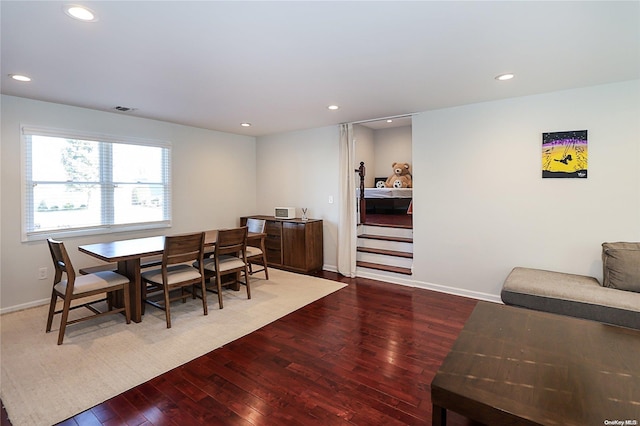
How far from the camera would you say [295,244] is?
5262 mm

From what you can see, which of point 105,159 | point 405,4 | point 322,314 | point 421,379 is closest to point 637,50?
point 405,4

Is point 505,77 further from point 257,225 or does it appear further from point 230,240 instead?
point 257,225

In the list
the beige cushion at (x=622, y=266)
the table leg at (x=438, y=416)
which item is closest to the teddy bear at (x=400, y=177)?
the beige cushion at (x=622, y=266)

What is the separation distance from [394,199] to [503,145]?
3.39m

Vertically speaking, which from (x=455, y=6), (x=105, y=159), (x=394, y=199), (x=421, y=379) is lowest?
(x=421, y=379)

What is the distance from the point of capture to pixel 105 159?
433 centimetres

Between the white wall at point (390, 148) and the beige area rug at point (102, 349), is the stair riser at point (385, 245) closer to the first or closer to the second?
the beige area rug at point (102, 349)

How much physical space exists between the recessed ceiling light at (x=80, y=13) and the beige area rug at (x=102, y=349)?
95.5 inches

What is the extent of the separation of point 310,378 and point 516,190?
A: 10.3 ft

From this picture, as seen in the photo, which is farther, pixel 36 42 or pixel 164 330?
pixel 164 330

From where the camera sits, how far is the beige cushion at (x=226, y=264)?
3.74 m

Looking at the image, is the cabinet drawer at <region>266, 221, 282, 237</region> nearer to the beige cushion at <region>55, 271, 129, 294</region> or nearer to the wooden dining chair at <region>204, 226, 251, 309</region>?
the wooden dining chair at <region>204, 226, 251, 309</region>

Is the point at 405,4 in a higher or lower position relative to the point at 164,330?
higher

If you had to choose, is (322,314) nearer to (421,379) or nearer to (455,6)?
(421,379)
